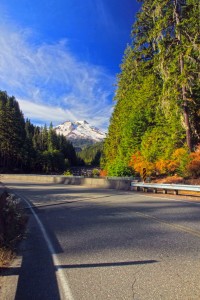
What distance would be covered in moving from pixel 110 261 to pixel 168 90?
77.4ft

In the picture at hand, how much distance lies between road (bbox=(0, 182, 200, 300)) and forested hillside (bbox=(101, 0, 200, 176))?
1669cm

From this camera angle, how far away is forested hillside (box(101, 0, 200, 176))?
2675 centimetres

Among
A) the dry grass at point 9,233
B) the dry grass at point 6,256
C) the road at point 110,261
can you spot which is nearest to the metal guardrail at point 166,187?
the road at point 110,261

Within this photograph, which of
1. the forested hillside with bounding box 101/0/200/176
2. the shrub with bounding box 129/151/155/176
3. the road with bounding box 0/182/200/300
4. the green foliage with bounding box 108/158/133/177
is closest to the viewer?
the road with bounding box 0/182/200/300

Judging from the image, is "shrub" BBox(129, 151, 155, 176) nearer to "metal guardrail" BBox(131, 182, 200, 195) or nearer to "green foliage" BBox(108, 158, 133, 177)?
"green foliage" BBox(108, 158, 133, 177)

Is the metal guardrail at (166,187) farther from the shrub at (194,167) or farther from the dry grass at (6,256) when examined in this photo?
the dry grass at (6,256)

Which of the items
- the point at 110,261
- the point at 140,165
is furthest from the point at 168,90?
the point at 110,261

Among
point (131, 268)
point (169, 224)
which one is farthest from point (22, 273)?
point (169, 224)

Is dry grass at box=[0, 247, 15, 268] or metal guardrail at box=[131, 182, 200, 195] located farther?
metal guardrail at box=[131, 182, 200, 195]

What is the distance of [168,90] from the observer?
90.0 feet

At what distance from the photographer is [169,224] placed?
28.3ft

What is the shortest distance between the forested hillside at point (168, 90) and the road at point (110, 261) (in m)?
16.7

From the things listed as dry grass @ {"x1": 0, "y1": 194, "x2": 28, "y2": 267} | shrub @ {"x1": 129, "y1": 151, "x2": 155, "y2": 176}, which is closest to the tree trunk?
shrub @ {"x1": 129, "y1": 151, "x2": 155, "y2": 176}

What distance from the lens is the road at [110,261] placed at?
14.2 feet
